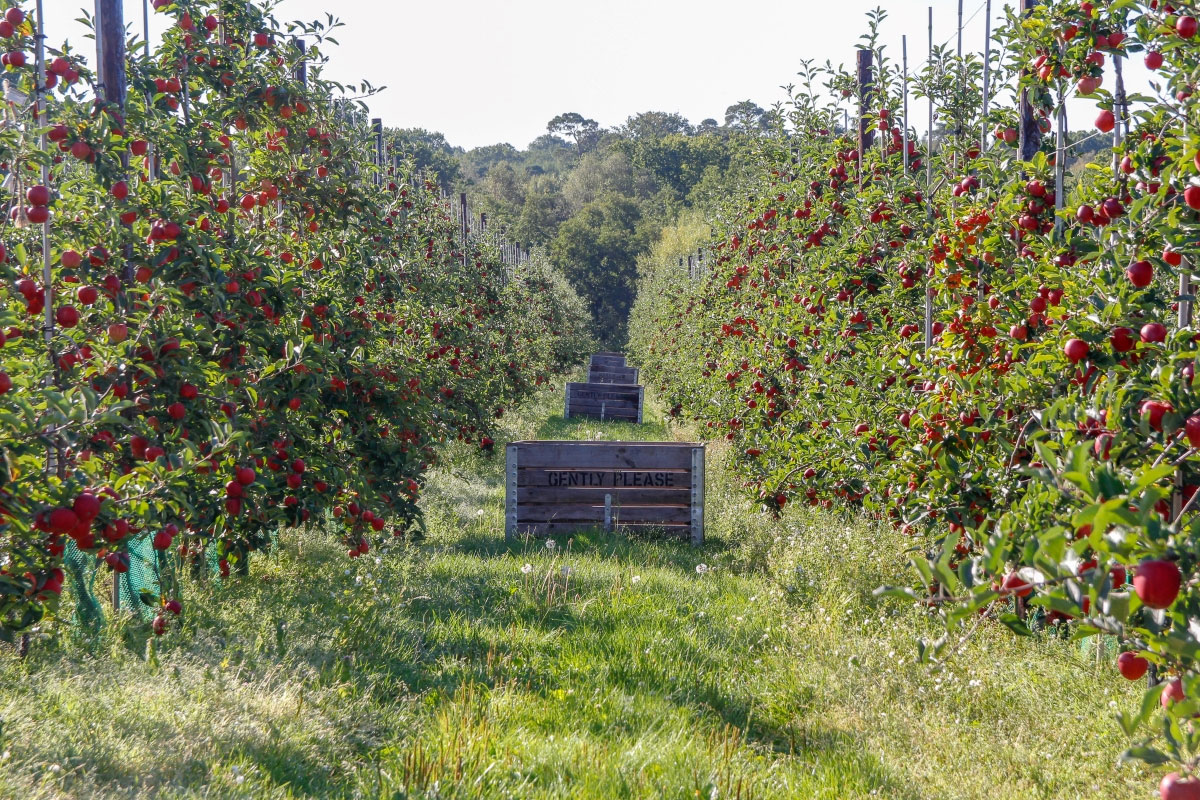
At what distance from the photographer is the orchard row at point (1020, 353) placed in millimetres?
1625

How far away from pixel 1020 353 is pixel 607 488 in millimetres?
4592

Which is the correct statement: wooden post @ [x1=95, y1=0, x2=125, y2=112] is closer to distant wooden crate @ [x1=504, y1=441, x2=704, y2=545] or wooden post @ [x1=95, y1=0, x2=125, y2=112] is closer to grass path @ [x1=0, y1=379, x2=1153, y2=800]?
grass path @ [x1=0, y1=379, x2=1153, y2=800]

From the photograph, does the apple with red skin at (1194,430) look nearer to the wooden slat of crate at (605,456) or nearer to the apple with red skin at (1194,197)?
the apple with red skin at (1194,197)

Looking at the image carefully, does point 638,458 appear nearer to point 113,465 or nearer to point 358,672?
point 358,672

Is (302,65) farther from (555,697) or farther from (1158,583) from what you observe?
(1158,583)

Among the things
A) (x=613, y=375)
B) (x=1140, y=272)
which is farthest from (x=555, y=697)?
(x=613, y=375)

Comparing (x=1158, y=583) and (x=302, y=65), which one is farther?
(x=302, y=65)

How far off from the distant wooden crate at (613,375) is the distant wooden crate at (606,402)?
19.1ft

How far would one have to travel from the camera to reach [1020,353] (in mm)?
3711

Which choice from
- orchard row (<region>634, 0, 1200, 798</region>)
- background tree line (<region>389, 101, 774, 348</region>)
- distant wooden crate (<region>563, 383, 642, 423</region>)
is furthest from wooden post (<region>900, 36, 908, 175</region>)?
background tree line (<region>389, 101, 774, 348</region>)

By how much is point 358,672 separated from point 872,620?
281cm

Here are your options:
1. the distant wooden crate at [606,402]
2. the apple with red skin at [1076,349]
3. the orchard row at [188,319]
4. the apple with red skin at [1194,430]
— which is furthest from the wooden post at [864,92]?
the distant wooden crate at [606,402]

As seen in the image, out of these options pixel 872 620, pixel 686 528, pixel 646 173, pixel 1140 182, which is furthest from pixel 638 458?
pixel 646 173

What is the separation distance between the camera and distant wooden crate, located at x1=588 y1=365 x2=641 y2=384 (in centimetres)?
2481
